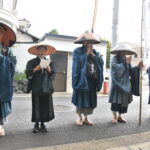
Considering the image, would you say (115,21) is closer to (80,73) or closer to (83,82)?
(80,73)

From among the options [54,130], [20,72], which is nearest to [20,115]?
[54,130]

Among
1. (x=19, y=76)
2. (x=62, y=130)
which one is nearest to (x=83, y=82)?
(x=62, y=130)

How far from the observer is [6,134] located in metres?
4.87

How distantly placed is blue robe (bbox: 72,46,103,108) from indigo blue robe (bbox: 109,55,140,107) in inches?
17.2

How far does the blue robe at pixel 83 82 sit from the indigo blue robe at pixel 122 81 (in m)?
0.44

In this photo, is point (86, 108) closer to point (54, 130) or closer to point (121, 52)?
point (54, 130)

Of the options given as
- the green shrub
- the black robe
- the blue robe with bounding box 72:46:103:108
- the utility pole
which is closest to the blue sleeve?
the blue robe with bounding box 72:46:103:108

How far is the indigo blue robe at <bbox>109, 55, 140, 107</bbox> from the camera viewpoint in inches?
230

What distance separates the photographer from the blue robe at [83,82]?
17.8ft

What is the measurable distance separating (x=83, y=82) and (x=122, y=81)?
1010 millimetres

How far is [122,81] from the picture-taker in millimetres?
5871

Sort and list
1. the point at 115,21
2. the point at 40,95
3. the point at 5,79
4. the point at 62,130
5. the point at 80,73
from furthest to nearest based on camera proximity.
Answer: the point at 115,21 → the point at 80,73 → the point at 62,130 → the point at 40,95 → the point at 5,79

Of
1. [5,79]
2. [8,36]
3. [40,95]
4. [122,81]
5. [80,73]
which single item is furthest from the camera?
[122,81]

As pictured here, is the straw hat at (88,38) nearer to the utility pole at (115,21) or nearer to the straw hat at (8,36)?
the straw hat at (8,36)
